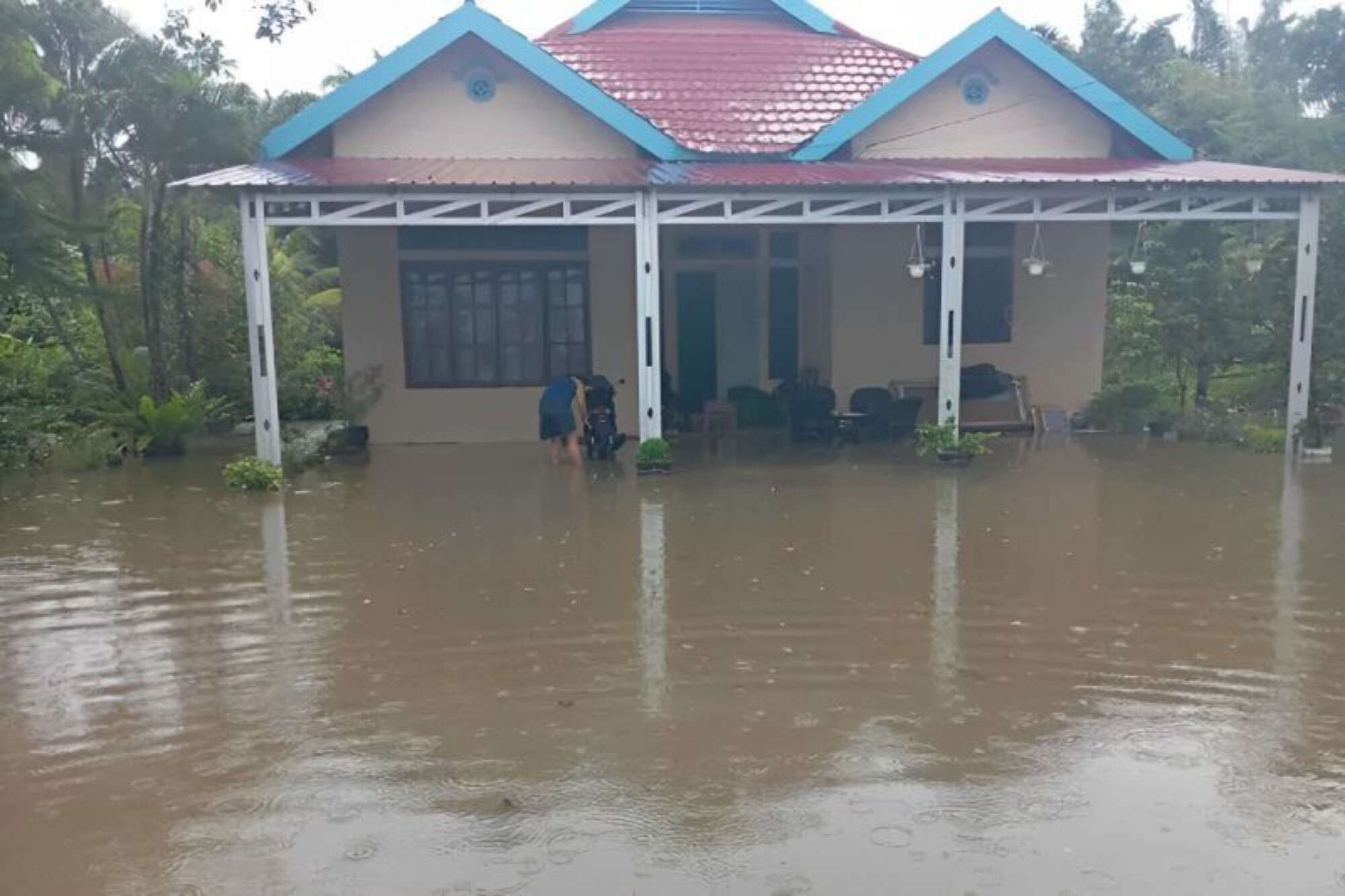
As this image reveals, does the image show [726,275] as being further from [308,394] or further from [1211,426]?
[1211,426]

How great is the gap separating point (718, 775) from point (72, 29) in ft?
47.9

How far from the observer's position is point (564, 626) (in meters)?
6.90

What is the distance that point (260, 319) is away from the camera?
11781 mm

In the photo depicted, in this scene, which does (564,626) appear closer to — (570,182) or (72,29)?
(570,182)

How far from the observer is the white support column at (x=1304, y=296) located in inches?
502

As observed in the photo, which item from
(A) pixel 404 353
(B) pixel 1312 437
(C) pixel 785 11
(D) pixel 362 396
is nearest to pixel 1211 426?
(B) pixel 1312 437

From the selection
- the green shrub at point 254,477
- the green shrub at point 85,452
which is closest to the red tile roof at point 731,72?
the green shrub at point 254,477

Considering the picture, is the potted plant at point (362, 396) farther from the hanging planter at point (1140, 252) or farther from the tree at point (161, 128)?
the hanging planter at point (1140, 252)

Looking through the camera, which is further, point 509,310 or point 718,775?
point 509,310

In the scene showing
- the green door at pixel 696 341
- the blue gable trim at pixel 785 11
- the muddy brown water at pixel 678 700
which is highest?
the blue gable trim at pixel 785 11

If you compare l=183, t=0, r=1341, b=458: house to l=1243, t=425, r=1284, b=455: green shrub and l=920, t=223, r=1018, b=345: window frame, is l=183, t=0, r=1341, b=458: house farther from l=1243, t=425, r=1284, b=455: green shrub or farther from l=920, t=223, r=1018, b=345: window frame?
l=1243, t=425, r=1284, b=455: green shrub

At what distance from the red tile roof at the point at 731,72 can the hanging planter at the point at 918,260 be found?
184 centimetres

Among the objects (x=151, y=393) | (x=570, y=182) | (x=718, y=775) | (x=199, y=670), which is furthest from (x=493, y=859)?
(x=151, y=393)

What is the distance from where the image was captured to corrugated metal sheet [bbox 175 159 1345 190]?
12.0m
